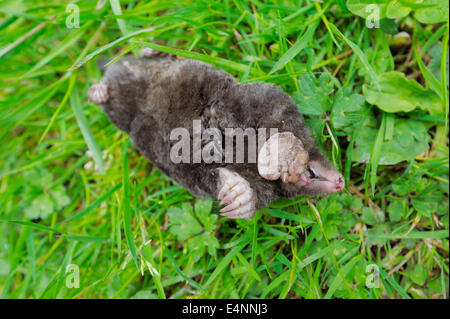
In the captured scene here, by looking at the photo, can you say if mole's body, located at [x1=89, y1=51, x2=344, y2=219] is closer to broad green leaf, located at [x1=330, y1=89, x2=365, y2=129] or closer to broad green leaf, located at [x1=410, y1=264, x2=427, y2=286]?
broad green leaf, located at [x1=330, y1=89, x2=365, y2=129]

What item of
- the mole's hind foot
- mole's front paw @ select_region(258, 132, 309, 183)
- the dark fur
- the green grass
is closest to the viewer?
mole's front paw @ select_region(258, 132, 309, 183)

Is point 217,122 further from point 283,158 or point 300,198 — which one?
point 300,198

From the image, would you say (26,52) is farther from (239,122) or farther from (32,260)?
(239,122)

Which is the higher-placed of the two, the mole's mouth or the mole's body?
the mole's body

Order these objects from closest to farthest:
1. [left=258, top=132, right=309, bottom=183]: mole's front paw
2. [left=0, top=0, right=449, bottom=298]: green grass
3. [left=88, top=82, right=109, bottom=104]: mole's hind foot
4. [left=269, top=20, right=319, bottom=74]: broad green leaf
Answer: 1. [left=258, top=132, right=309, bottom=183]: mole's front paw
2. [left=269, top=20, right=319, bottom=74]: broad green leaf
3. [left=0, top=0, right=449, bottom=298]: green grass
4. [left=88, top=82, right=109, bottom=104]: mole's hind foot

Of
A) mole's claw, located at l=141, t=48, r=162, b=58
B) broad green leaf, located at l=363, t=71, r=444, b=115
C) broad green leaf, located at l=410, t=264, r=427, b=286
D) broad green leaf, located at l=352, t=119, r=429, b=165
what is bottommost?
broad green leaf, located at l=410, t=264, r=427, b=286

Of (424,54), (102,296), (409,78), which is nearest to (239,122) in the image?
(409,78)

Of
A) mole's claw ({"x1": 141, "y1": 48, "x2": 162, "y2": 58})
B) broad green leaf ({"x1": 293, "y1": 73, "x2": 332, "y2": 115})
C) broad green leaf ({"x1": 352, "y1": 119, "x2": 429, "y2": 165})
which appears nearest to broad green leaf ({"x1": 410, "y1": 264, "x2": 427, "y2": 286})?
broad green leaf ({"x1": 352, "y1": 119, "x2": 429, "y2": 165})

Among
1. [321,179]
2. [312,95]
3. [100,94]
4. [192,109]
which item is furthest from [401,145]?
[100,94]
